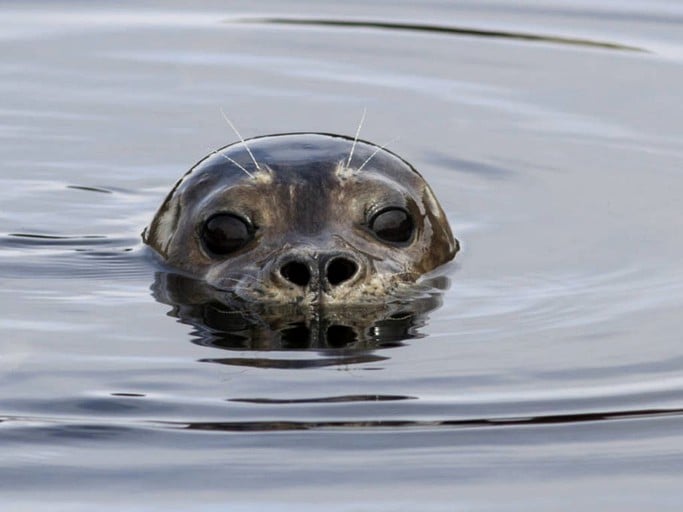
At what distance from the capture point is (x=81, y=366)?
23.0 ft

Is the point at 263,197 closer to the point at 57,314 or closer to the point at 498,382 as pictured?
the point at 57,314

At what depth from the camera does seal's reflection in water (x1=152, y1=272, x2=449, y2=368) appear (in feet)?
23.4

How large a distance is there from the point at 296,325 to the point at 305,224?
728 mm

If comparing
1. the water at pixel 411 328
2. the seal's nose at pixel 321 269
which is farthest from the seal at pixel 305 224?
the water at pixel 411 328

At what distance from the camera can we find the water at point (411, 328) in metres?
5.90

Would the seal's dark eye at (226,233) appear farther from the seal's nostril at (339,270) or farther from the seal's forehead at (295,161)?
the seal's nostril at (339,270)

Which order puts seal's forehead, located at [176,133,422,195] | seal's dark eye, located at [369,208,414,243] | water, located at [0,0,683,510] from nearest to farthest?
water, located at [0,0,683,510]
seal's dark eye, located at [369,208,414,243]
seal's forehead, located at [176,133,422,195]

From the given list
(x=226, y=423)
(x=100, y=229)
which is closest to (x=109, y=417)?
(x=226, y=423)

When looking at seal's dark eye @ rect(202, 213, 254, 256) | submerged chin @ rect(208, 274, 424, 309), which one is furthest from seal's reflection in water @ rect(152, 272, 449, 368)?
seal's dark eye @ rect(202, 213, 254, 256)

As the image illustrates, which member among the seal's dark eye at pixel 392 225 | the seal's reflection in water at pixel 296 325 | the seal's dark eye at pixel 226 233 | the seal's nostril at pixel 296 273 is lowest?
the seal's reflection in water at pixel 296 325

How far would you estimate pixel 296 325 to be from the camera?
7520 mm

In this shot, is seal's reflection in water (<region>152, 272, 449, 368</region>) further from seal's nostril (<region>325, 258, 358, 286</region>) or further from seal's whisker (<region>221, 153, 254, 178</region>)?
seal's whisker (<region>221, 153, 254, 178</region>)

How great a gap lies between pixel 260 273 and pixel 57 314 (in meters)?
0.84

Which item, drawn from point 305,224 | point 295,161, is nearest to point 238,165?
point 295,161
